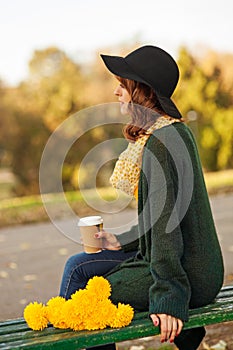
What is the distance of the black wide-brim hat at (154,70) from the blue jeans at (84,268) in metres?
0.72

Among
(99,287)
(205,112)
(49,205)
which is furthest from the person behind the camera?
(205,112)

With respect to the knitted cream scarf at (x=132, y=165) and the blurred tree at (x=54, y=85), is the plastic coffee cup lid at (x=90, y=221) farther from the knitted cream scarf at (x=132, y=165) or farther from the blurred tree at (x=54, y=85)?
the blurred tree at (x=54, y=85)

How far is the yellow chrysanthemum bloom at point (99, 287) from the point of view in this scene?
2.58m

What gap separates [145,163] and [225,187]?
13.0m

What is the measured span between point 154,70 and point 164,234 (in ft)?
2.25

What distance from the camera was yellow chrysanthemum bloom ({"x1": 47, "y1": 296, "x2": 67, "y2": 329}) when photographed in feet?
8.34

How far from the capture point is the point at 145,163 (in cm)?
259

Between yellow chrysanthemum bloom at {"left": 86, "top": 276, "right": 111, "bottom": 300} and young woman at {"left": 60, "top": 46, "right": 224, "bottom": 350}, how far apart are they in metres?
0.11

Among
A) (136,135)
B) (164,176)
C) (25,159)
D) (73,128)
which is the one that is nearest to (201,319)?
(164,176)

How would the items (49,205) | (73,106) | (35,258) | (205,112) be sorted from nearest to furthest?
(35,258) < (49,205) < (73,106) < (205,112)

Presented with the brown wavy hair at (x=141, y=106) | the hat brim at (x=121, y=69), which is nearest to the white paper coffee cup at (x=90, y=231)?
the brown wavy hair at (x=141, y=106)

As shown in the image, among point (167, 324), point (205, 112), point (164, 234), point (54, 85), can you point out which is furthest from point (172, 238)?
point (205, 112)

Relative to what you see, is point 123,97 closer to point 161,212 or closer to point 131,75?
point 131,75

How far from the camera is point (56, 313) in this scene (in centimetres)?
255
